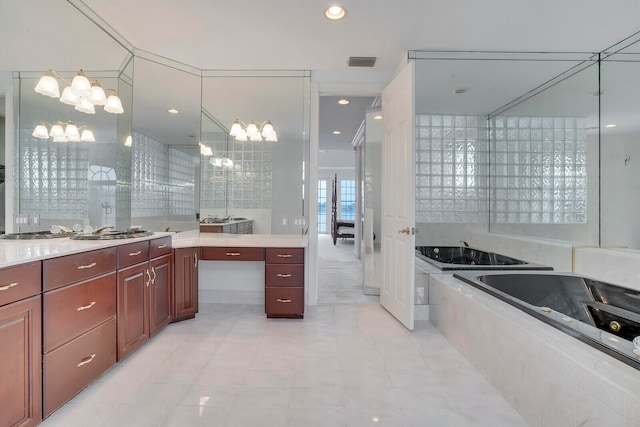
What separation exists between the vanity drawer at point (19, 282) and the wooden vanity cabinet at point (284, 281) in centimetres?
167

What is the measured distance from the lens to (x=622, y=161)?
11.0 feet

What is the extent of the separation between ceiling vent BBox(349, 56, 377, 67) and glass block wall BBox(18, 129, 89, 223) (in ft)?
7.95

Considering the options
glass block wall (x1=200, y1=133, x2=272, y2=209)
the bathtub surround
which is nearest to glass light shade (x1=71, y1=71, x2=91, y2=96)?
glass block wall (x1=200, y1=133, x2=272, y2=209)

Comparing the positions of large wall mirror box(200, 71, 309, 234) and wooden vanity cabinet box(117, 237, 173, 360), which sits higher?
large wall mirror box(200, 71, 309, 234)

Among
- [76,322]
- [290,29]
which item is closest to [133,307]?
[76,322]

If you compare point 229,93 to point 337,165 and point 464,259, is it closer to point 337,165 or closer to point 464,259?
point 464,259

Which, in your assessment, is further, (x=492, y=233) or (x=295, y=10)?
(x=492, y=233)

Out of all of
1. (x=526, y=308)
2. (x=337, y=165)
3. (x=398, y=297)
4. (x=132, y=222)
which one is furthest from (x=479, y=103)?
(x=337, y=165)

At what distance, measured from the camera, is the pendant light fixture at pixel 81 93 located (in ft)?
6.59

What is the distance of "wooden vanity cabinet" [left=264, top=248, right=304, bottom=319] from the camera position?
2.86 metres

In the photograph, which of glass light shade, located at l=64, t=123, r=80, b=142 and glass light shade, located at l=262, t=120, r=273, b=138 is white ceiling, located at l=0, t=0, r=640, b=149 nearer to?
glass light shade, located at l=64, t=123, r=80, b=142

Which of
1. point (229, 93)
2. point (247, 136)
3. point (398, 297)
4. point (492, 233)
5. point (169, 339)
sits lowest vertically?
point (169, 339)

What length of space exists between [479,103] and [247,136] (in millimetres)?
2887

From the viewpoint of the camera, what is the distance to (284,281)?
9.41 ft
